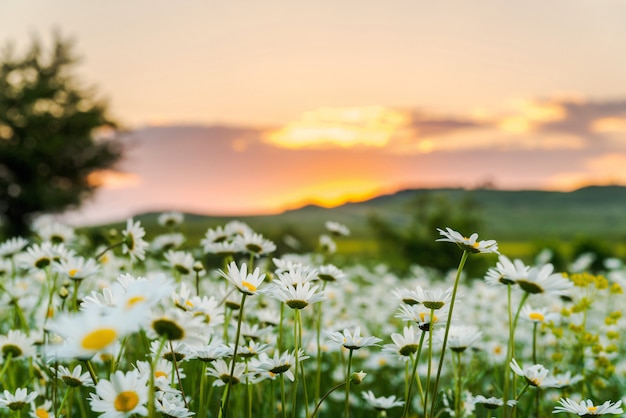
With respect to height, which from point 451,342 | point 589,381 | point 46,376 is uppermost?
point 451,342

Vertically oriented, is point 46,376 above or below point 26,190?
below

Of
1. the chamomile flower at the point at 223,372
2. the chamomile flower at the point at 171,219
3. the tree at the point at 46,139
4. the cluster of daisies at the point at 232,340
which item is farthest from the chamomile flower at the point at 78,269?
the tree at the point at 46,139

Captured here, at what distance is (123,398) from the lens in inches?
57.2

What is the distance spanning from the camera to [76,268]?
2510mm

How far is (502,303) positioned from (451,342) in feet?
15.9

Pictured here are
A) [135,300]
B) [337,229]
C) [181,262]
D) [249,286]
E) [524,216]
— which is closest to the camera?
[135,300]

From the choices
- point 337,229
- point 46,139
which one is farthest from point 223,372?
point 46,139

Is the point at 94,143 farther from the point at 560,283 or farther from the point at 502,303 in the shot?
the point at 560,283

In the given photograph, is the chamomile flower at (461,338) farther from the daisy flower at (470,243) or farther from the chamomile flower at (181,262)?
the chamomile flower at (181,262)

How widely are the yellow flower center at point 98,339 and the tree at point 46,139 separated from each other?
3260 cm

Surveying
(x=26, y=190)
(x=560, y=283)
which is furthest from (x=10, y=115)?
(x=560, y=283)

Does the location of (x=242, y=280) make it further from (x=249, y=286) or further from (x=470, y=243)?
(x=470, y=243)

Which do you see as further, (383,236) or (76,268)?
(383,236)

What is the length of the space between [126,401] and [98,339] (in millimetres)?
489
